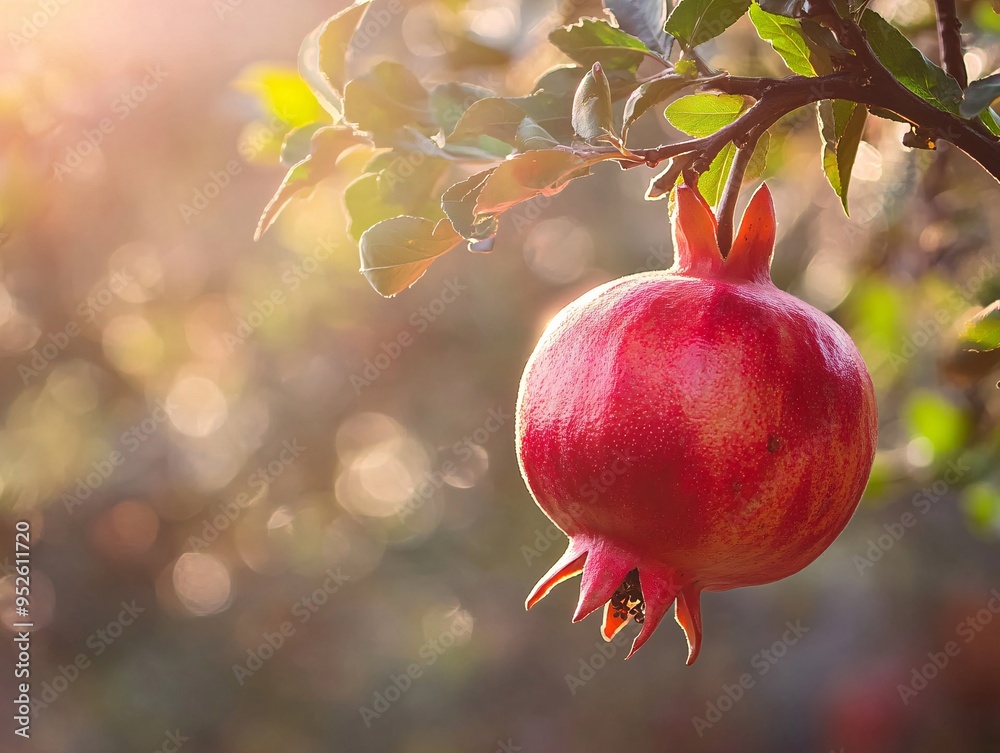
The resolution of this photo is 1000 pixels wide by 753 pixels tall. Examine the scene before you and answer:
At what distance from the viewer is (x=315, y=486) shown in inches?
192

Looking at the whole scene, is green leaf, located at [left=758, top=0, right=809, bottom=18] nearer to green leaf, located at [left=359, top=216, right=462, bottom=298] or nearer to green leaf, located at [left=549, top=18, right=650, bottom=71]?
green leaf, located at [left=549, top=18, right=650, bottom=71]

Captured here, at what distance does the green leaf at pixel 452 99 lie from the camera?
0.77 metres

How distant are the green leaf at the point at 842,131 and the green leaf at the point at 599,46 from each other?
0.50 ft

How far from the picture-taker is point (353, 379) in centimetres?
461

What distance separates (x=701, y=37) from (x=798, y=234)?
2.10m

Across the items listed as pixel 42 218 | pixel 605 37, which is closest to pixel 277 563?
pixel 42 218
